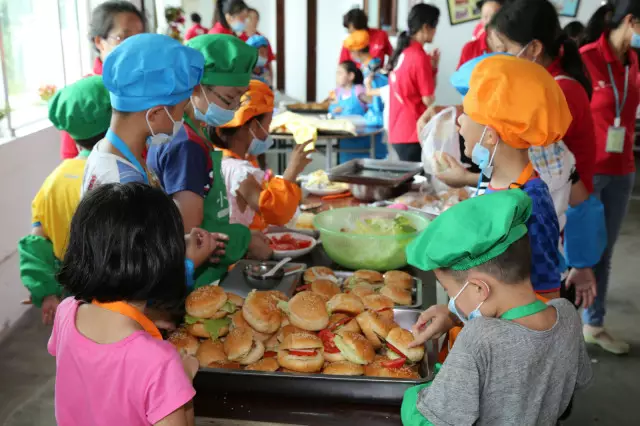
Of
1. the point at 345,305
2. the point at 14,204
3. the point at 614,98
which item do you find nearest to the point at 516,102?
the point at 345,305

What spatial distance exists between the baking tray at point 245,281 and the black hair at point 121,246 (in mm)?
647

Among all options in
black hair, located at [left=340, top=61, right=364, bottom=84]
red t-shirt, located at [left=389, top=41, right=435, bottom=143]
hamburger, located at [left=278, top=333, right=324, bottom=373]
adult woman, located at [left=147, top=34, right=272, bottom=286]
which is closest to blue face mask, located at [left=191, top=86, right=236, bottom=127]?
adult woman, located at [left=147, top=34, right=272, bottom=286]

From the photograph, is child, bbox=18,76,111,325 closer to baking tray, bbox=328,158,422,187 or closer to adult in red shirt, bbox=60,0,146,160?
adult in red shirt, bbox=60,0,146,160

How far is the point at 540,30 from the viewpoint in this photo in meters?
2.26

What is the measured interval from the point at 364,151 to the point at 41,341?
3.63 meters

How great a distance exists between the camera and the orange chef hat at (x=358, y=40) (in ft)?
22.7

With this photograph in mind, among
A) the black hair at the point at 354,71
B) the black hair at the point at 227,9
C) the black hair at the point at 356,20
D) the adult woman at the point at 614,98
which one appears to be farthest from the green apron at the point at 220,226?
the black hair at the point at 356,20

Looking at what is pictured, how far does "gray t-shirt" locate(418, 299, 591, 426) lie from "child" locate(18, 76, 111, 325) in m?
1.30

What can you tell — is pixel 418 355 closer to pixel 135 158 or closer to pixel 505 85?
pixel 505 85

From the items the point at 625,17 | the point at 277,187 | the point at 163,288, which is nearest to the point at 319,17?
the point at 625,17

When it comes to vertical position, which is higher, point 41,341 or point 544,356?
point 544,356

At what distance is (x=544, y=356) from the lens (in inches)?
47.6

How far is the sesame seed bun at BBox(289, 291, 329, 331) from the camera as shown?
1.49m

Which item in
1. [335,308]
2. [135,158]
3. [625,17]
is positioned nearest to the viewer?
[335,308]
